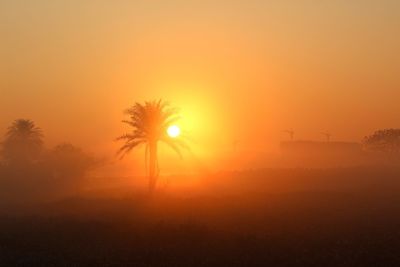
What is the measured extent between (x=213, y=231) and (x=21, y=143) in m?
54.0

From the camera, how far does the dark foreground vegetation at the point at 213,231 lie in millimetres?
27891

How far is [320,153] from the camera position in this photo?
130 m

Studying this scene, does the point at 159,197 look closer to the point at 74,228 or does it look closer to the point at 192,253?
the point at 74,228

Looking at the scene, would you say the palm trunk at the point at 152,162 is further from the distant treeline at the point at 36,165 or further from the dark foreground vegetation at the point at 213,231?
the distant treeline at the point at 36,165

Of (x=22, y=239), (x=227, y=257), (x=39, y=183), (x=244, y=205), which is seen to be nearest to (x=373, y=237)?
(x=227, y=257)

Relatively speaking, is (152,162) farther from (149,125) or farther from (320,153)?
(320,153)

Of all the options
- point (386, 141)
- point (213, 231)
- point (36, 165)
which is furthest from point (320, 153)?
point (213, 231)

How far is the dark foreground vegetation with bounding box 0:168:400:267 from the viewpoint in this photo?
27.9 meters

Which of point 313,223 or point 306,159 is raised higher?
point 306,159

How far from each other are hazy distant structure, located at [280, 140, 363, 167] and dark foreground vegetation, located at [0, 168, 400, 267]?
5887 centimetres

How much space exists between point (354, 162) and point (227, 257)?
8264 centimetres

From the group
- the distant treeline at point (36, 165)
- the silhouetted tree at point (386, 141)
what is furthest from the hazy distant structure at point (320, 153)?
the distant treeline at point (36, 165)

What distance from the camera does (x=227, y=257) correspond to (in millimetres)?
28078

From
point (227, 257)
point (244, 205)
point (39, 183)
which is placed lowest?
point (227, 257)
